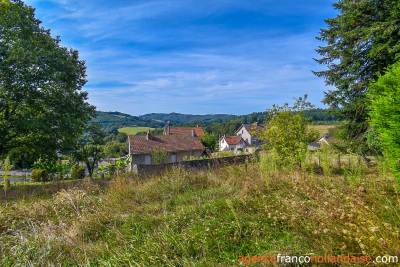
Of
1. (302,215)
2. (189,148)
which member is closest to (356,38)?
(302,215)

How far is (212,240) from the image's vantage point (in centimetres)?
265

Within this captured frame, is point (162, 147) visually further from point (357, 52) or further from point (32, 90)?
point (357, 52)

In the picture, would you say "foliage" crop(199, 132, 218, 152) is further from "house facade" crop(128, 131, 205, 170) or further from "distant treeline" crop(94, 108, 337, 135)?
"distant treeline" crop(94, 108, 337, 135)

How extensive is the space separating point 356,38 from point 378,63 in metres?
1.70

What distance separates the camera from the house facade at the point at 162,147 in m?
26.1

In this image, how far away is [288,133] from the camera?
927 cm

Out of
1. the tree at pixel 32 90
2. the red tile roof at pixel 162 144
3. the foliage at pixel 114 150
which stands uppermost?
the tree at pixel 32 90

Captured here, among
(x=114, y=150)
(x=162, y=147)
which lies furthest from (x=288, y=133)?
(x=114, y=150)

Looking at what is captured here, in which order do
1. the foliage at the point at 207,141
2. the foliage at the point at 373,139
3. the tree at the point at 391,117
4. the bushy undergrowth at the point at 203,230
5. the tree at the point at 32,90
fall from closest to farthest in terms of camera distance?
the bushy undergrowth at the point at 203,230
the tree at the point at 391,117
the foliage at the point at 373,139
the tree at the point at 32,90
the foliage at the point at 207,141

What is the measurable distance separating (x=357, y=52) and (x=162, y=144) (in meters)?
23.6

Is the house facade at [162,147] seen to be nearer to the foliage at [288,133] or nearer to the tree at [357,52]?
the foliage at [288,133]

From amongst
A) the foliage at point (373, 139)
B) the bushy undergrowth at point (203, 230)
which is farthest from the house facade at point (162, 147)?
the bushy undergrowth at point (203, 230)

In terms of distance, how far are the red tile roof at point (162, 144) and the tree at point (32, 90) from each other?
51.3ft

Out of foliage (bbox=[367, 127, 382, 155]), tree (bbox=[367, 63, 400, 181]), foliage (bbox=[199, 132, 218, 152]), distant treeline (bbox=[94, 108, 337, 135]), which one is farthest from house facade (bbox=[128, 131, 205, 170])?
tree (bbox=[367, 63, 400, 181])
